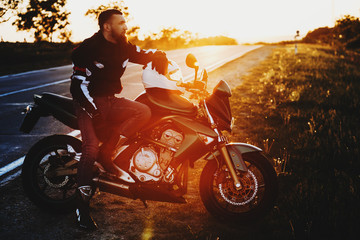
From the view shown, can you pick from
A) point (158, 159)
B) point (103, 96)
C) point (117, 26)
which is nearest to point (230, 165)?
point (158, 159)

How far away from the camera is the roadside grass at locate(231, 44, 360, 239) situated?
330cm

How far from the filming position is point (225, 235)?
319 centimetres

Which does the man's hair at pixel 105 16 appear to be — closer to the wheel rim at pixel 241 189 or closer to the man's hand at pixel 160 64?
the man's hand at pixel 160 64

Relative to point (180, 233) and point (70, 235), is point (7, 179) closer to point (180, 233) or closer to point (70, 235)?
point (70, 235)

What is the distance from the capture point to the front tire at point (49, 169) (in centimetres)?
346

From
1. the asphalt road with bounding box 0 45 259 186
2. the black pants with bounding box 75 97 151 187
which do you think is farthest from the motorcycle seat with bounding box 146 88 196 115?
the asphalt road with bounding box 0 45 259 186

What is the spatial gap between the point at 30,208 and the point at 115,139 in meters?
1.31

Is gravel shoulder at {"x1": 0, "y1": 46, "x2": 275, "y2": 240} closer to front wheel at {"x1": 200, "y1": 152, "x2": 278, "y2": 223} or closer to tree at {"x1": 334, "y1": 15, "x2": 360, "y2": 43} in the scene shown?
front wheel at {"x1": 200, "y1": 152, "x2": 278, "y2": 223}

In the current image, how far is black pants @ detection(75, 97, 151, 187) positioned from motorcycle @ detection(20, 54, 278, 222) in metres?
0.13

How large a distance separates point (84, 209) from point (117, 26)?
1.83 meters

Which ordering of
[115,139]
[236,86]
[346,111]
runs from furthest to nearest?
[236,86]
[346,111]
[115,139]

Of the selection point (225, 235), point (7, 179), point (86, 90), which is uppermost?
point (86, 90)

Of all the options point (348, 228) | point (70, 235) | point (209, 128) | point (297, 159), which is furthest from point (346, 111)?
point (70, 235)

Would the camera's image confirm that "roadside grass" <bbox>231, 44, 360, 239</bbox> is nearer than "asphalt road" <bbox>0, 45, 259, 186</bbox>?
Yes
